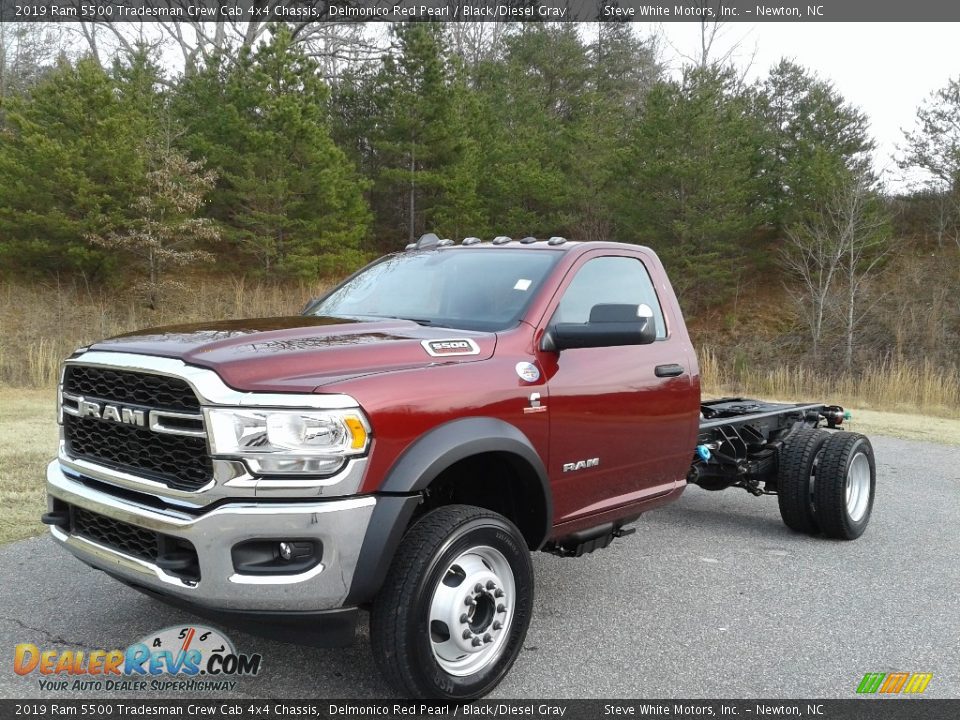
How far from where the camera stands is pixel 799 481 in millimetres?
5902

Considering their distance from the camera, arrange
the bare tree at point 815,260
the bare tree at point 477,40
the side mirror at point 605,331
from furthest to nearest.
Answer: the bare tree at point 477,40 < the bare tree at point 815,260 < the side mirror at point 605,331

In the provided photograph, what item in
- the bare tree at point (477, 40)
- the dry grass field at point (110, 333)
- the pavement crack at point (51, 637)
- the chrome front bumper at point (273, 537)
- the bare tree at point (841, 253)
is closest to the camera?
the chrome front bumper at point (273, 537)

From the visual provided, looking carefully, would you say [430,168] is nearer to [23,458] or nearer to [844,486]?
[23,458]

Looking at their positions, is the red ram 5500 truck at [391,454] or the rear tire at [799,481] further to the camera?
the rear tire at [799,481]

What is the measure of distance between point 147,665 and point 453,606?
1.53m

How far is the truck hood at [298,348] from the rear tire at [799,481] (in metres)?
3.19

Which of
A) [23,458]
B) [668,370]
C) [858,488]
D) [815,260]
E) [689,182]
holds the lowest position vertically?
[23,458]

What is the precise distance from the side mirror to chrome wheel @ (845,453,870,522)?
3050 millimetres

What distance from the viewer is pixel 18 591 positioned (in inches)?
181

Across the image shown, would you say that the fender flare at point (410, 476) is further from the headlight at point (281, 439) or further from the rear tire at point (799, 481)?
the rear tire at point (799, 481)

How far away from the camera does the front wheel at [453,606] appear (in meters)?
3.12

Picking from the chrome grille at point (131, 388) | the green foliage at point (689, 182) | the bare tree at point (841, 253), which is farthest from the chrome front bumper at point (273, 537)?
the bare tree at point (841, 253)

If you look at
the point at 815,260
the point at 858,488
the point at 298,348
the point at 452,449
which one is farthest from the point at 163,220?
the point at 452,449

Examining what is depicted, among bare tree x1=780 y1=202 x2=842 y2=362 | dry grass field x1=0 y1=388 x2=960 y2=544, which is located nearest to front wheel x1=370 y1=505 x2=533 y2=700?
dry grass field x1=0 y1=388 x2=960 y2=544
